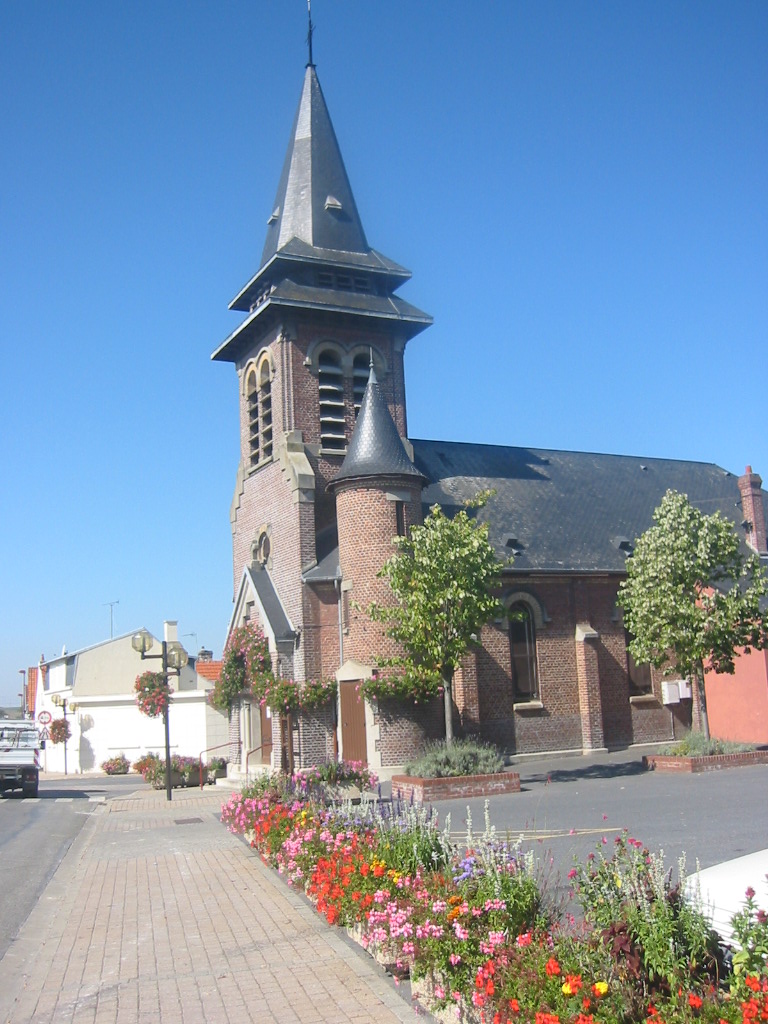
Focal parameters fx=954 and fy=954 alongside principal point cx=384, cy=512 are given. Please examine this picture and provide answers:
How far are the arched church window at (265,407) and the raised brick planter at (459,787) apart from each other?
1266cm

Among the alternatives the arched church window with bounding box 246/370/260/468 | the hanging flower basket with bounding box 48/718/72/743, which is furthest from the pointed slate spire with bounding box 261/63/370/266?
the hanging flower basket with bounding box 48/718/72/743

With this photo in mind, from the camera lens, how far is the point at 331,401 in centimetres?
2784

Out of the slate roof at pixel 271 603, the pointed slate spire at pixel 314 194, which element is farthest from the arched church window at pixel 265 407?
the pointed slate spire at pixel 314 194

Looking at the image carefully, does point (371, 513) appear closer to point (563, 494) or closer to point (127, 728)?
point (563, 494)

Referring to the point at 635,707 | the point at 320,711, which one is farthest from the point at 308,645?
the point at 635,707

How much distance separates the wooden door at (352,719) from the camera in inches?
923

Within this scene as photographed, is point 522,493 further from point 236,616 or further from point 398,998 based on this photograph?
point 398,998

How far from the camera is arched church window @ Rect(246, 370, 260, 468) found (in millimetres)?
29344

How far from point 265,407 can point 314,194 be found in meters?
7.07

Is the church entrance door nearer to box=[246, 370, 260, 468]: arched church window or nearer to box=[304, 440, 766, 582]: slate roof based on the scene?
box=[304, 440, 766, 582]: slate roof

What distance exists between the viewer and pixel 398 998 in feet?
21.3

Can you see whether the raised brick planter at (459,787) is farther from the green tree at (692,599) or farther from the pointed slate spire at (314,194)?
the pointed slate spire at (314,194)

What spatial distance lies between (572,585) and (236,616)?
9.97 m

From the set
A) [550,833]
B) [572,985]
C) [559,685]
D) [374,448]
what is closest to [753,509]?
[559,685]
